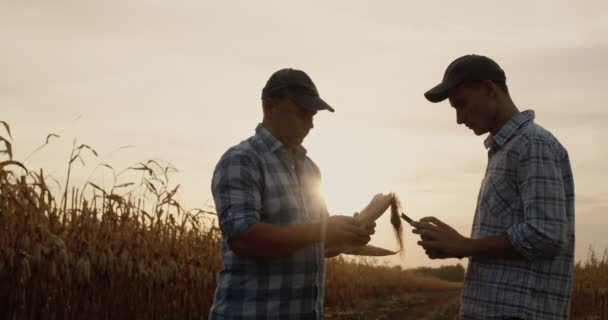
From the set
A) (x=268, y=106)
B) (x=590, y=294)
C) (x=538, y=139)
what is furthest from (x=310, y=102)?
(x=590, y=294)

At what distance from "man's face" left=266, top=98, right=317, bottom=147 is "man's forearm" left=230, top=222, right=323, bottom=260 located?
1.83 feet

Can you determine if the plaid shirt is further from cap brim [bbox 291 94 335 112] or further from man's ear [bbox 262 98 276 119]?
man's ear [bbox 262 98 276 119]

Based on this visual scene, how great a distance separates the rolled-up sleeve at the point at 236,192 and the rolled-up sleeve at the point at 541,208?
46.8 inches

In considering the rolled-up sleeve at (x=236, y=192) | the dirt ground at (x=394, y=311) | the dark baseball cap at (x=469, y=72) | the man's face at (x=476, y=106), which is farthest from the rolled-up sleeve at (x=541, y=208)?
the dirt ground at (x=394, y=311)

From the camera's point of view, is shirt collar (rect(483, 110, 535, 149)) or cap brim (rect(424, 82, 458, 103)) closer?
shirt collar (rect(483, 110, 535, 149))

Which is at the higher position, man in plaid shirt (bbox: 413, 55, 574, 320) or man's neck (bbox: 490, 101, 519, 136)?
man's neck (bbox: 490, 101, 519, 136)

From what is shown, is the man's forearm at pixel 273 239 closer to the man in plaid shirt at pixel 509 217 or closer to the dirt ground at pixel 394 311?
the man in plaid shirt at pixel 509 217

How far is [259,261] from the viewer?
3361 millimetres

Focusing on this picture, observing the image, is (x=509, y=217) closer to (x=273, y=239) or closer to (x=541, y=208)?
(x=541, y=208)

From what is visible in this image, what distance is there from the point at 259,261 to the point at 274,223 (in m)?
0.19

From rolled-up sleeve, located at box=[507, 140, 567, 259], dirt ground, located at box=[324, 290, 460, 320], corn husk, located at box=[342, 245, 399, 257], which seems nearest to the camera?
rolled-up sleeve, located at box=[507, 140, 567, 259]

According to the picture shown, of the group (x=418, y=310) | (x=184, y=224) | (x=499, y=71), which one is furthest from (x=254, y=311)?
(x=418, y=310)

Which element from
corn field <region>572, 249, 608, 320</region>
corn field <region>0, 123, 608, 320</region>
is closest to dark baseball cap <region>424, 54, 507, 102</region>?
corn field <region>0, 123, 608, 320</region>

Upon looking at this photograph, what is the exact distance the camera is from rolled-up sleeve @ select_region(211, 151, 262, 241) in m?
3.24
